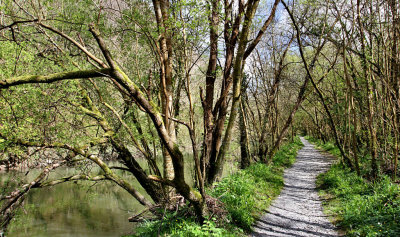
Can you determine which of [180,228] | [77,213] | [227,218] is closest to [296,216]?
[227,218]

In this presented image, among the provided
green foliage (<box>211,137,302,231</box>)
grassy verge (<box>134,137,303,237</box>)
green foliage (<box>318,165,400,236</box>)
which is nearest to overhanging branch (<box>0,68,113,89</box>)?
grassy verge (<box>134,137,303,237</box>)

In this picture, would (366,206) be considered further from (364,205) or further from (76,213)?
(76,213)

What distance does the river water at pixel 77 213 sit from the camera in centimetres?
1073

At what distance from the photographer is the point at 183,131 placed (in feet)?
36.9

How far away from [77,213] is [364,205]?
12.7 metres

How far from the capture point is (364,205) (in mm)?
5812

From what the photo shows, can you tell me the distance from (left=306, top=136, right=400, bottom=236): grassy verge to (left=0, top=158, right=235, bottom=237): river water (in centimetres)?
361

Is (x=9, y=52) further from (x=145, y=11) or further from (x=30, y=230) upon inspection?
(x=30, y=230)

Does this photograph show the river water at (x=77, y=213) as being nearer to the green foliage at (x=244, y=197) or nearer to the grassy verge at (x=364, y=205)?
the green foliage at (x=244, y=197)

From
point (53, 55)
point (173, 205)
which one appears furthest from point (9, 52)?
point (173, 205)

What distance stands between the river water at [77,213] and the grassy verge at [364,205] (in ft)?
11.8

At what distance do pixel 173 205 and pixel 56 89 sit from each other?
13.2 feet

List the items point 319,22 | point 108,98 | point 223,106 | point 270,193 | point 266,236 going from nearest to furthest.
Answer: point 266,236, point 223,106, point 270,193, point 108,98, point 319,22

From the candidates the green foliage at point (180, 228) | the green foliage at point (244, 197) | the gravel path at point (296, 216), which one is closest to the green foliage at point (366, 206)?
the gravel path at point (296, 216)
